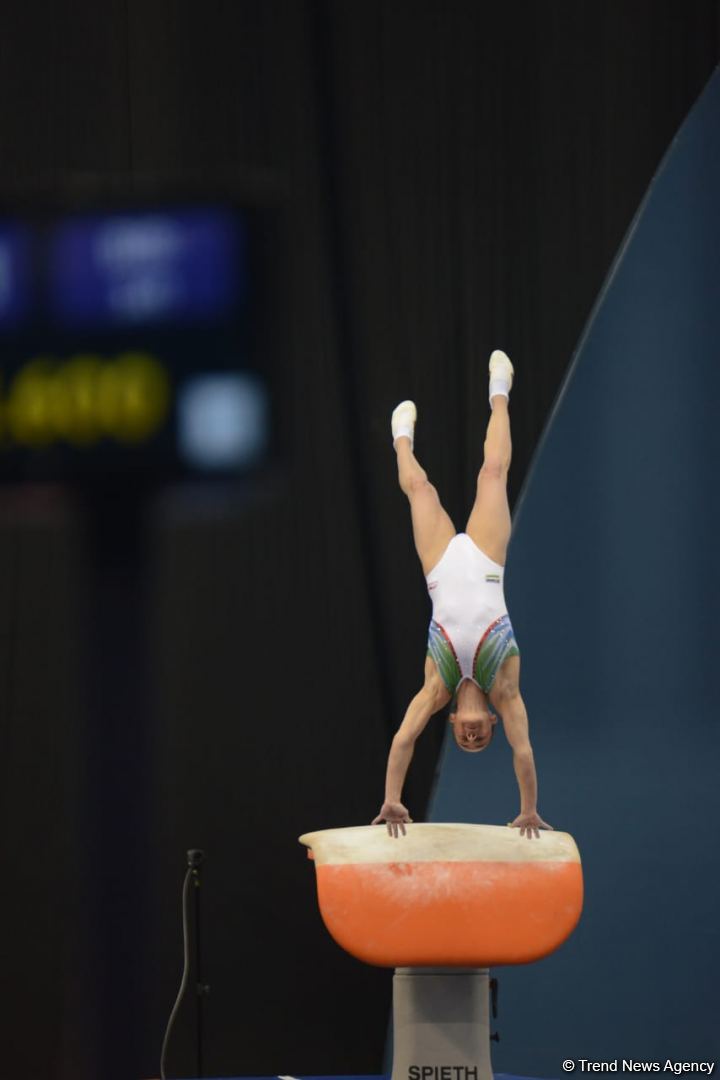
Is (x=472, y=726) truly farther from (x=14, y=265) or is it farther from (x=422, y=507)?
(x=14, y=265)

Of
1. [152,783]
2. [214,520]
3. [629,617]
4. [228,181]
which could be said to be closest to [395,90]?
[228,181]

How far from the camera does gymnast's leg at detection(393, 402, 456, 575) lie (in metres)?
4.68

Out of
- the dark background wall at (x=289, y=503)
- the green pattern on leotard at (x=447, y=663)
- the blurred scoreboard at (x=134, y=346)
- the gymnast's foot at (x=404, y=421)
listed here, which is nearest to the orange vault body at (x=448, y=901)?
the green pattern on leotard at (x=447, y=663)

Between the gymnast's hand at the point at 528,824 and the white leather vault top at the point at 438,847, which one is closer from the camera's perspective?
the white leather vault top at the point at 438,847

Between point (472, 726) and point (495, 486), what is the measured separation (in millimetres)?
842

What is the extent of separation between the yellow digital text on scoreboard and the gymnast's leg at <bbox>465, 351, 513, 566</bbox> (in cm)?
171

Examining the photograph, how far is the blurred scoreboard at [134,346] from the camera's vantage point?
19.6 ft

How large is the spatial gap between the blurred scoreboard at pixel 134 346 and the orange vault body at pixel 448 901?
2.33 m

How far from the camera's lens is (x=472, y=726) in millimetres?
4461

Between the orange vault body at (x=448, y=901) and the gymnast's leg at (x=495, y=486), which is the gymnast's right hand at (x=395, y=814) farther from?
the gymnast's leg at (x=495, y=486)

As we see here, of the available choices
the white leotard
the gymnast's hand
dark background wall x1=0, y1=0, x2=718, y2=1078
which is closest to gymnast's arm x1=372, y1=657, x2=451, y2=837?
the white leotard

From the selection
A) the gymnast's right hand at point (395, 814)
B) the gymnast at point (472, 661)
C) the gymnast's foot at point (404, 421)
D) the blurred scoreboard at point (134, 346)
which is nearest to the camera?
the gymnast's right hand at point (395, 814)

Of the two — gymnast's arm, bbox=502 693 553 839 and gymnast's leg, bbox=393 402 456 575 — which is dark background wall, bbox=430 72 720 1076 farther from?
gymnast's arm, bbox=502 693 553 839

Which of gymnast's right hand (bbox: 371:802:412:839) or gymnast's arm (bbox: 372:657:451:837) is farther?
gymnast's arm (bbox: 372:657:451:837)
